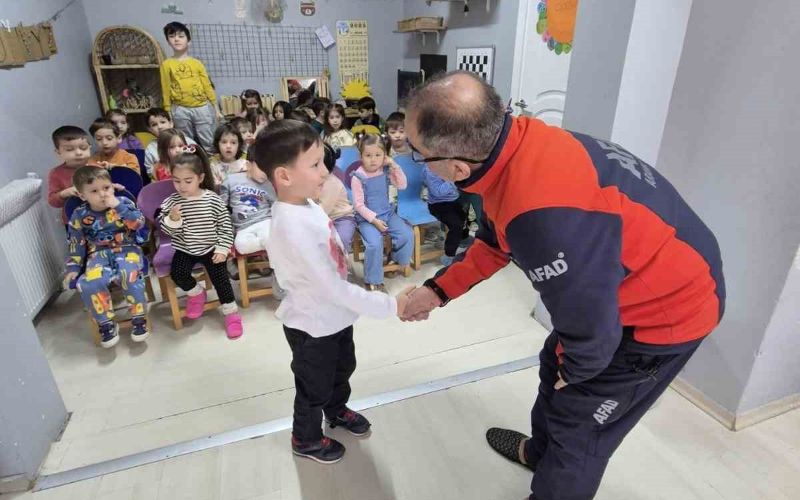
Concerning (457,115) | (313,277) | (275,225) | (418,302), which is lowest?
(418,302)

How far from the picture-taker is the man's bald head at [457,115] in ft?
3.03

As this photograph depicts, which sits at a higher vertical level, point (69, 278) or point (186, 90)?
point (186, 90)

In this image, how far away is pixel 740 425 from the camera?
1.86 m

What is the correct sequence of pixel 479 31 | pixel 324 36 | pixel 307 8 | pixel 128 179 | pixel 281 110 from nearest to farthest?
1. pixel 128 179
2. pixel 479 31
3. pixel 281 110
4. pixel 307 8
5. pixel 324 36

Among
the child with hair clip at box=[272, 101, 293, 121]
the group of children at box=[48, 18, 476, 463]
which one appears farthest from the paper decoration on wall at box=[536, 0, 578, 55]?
the child with hair clip at box=[272, 101, 293, 121]

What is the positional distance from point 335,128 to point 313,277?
307 cm

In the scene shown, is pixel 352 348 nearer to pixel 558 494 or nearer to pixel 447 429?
pixel 447 429

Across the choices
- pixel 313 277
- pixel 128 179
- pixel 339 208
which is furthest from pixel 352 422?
pixel 128 179

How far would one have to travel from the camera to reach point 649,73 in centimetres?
184

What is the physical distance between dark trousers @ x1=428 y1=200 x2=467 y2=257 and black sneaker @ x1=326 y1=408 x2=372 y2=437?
5.54 ft

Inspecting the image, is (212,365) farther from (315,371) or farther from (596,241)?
(596,241)

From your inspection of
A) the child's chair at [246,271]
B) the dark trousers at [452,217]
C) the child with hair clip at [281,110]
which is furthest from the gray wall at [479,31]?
the child's chair at [246,271]

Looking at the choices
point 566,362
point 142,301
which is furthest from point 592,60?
point 142,301

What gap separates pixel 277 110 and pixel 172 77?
99cm
